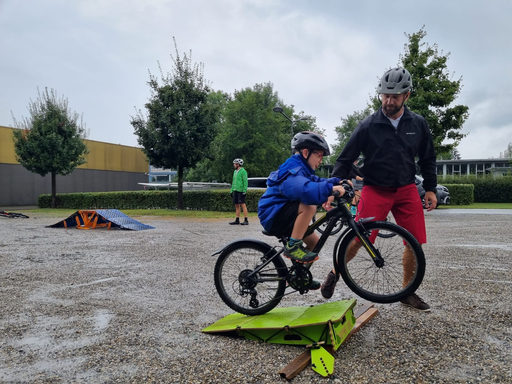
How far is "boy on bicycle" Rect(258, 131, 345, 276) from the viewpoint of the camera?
3.36 m

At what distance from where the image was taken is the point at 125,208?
24891mm

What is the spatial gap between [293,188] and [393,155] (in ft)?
3.70

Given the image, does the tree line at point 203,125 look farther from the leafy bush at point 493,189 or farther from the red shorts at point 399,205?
the red shorts at point 399,205

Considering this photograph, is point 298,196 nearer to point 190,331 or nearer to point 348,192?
point 348,192

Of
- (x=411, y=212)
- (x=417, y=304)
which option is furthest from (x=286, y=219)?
(x=417, y=304)

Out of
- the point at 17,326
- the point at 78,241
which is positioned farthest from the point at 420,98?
the point at 17,326

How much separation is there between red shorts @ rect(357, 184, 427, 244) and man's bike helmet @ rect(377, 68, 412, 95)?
2.79 feet

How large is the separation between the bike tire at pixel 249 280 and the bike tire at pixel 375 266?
0.55 m

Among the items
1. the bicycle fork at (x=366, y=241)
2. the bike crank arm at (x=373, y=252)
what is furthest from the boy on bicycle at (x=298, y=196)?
the bike crank arm at (x=373, y=252)

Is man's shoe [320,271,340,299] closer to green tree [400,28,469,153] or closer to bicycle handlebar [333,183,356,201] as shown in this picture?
bicycle handlebar [333,183,356,201]

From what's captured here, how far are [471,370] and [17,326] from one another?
3.34 meters

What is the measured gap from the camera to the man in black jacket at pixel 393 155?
3932 mm

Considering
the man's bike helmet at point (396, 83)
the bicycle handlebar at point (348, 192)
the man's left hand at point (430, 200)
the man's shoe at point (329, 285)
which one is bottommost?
the man's shoe at point (329, 285)

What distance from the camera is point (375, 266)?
12.3 ft
